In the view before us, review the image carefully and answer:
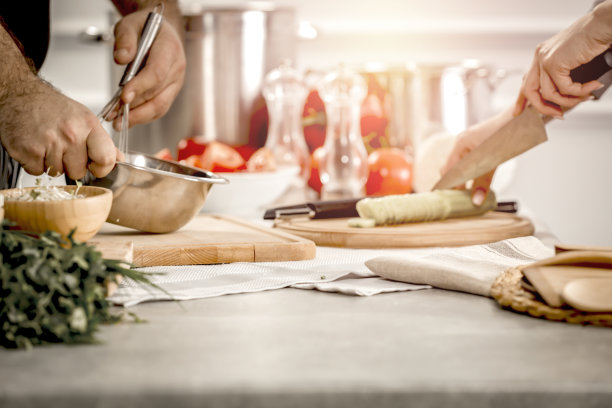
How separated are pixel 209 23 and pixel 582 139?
1573 millimetres

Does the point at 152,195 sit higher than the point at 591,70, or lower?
lower

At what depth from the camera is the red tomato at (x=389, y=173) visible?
170 cm

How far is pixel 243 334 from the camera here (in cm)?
62

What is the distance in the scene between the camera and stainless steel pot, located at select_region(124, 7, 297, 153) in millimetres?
2035

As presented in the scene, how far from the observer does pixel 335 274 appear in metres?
0.87

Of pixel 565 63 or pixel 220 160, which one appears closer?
pixel 565 63

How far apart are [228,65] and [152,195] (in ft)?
3.52

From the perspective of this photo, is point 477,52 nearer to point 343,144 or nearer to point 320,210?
point 343,144

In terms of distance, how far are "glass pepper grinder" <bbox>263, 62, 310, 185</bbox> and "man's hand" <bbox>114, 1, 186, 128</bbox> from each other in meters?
0.56

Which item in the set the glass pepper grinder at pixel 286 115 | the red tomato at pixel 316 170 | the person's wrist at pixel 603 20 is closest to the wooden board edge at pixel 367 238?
the person's wrist at pixel 603 20

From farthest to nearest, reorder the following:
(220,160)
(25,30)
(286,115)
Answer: (286,115)
(220,160)
(25,30)

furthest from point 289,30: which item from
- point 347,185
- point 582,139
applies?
point 582,139

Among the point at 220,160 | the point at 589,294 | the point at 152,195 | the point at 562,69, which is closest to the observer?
the point at 589,294

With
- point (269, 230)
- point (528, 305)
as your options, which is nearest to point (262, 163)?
point (269, 230)
